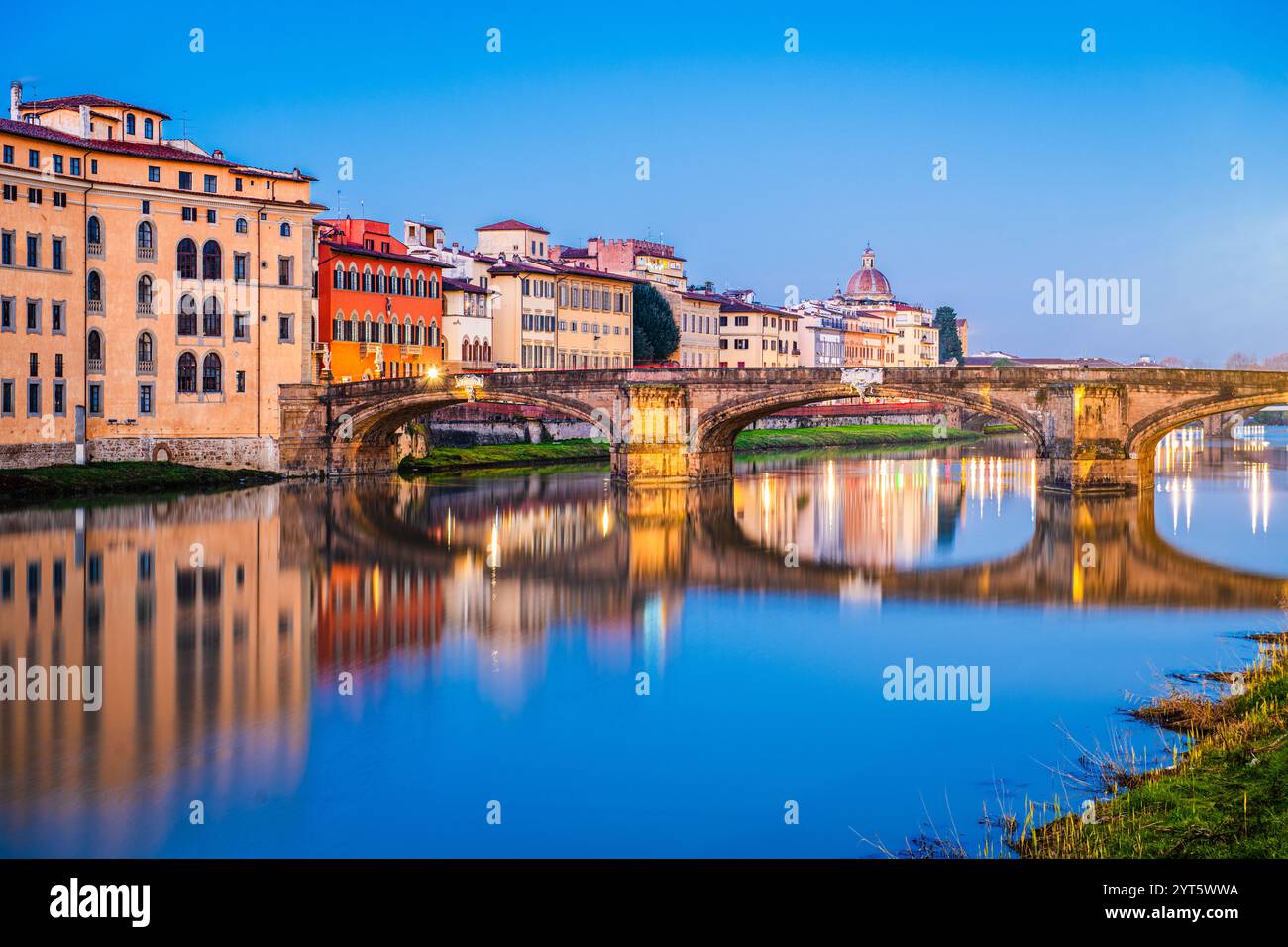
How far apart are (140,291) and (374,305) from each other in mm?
16435

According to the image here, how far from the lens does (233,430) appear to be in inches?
2160

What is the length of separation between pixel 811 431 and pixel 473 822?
83.5 m

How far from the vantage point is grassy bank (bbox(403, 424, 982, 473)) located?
217 ft

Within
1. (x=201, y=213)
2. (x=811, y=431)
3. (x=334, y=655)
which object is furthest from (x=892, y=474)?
(x=334, y=655)

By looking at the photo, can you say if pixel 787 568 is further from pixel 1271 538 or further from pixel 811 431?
pixel 811 431

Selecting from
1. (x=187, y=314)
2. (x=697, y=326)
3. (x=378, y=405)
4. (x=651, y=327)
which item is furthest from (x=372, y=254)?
(x=697, y=326)

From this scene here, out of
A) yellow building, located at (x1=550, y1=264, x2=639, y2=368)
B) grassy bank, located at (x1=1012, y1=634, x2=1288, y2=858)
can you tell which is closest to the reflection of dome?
yellow building, located at (x1=550, y1=264, x2=639, y2=368)

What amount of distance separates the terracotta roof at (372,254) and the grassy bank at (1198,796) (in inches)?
2047

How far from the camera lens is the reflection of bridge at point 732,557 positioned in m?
30.1

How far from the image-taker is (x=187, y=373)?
53312 mm

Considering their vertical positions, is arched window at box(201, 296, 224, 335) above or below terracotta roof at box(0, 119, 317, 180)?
below

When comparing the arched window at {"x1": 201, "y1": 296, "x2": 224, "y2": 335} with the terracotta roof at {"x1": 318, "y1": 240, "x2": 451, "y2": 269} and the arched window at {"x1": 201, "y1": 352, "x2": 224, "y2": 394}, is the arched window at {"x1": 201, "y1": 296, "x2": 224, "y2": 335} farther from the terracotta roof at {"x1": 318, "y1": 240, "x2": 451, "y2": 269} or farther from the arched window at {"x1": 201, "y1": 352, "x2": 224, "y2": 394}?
the terracotta roof at {"x1": 318, "y1": 240, "x2": 451, "y2": 269}

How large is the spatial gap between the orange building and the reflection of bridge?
15777 millimetres

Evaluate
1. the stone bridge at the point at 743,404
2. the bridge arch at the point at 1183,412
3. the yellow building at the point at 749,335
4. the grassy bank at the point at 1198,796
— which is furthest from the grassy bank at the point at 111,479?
the yellow building at the point at 749,335
